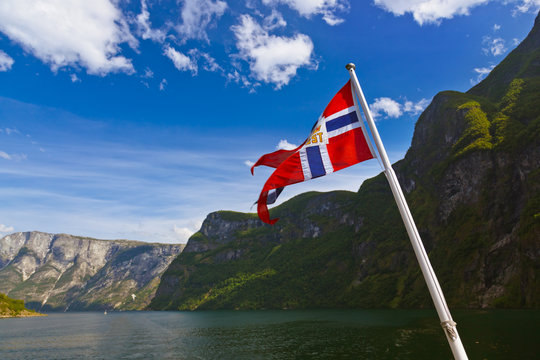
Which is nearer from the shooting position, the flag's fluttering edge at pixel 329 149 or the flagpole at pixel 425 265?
the flagpole at pixel 425 265

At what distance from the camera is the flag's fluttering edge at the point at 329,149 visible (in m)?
10.5

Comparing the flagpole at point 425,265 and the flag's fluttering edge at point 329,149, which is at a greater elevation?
the flag's fluttering edge at point 329,149

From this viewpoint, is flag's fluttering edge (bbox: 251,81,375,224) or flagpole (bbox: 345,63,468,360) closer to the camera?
flagpole (bbox: 345,63,468,360)

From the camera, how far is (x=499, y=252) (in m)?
126

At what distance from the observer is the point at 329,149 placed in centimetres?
1103

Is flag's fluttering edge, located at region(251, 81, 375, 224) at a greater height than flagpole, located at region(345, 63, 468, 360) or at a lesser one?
greater

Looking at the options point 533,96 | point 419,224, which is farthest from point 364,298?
point 533,96

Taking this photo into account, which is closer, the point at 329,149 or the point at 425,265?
the point at 425,265

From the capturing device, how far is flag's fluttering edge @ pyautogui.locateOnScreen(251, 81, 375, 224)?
10.5 meters

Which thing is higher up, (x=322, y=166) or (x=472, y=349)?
(x=322, y=166)

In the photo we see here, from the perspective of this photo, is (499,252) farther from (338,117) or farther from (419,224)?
(338,117)

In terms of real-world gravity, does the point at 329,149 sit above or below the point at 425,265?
above

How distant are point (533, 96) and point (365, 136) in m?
203

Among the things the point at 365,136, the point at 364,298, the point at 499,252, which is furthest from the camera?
the point at 364,298
